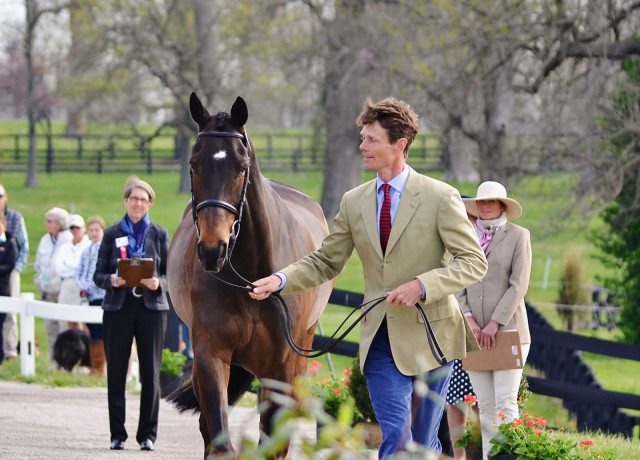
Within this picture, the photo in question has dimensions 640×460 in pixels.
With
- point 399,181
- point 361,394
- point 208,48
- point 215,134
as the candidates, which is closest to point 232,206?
point 215,134

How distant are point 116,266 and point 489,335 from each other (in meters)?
2.82

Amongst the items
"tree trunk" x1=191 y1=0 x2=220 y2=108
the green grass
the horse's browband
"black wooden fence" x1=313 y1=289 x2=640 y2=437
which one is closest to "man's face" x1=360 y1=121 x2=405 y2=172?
the horse's browband

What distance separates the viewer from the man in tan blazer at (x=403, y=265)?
4492 millimetres

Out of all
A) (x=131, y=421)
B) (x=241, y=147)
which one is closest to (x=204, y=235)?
(x=241, y=147)

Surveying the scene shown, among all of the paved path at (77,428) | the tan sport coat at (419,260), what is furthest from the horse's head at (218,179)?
the paved path at (77,428)

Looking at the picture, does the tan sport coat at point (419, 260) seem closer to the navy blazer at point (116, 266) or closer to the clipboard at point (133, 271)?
the clipboard at point (133, 271)

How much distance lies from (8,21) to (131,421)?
27.8 meters

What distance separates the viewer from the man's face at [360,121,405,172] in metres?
4.51

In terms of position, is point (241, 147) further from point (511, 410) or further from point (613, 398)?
point (613, 398)

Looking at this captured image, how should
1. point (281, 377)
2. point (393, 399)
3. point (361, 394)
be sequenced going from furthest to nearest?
point (361, 394), point (281, 377), point (393, 399)

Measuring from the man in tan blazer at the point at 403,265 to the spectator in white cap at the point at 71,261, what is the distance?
26.6 ft

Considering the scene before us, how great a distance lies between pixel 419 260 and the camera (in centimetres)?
457

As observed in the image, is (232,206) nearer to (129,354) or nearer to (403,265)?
(403,265)

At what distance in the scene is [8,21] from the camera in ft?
112
